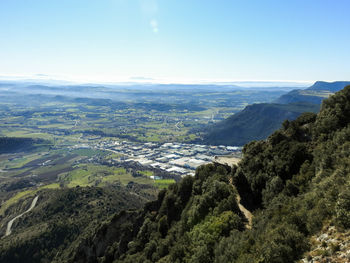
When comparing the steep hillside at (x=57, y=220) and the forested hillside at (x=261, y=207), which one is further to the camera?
the steep hillside at (x=57, y=220)

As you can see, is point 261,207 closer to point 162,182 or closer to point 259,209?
point 259,209

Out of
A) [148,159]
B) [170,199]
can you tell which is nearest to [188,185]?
[170,199]

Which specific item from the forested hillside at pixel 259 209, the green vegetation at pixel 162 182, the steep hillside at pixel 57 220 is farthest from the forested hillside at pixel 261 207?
the green vegetation at pixel 162 182

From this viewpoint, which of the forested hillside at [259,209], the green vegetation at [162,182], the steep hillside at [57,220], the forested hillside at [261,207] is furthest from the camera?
the green vegetation at [162,182]

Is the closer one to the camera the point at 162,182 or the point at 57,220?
the point at 57,220

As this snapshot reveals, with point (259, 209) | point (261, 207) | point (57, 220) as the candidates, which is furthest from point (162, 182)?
point (259, 209)

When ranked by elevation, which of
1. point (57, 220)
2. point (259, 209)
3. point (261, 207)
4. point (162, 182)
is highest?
point (259, 209)

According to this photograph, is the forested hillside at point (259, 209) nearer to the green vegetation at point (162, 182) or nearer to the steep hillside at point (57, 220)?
the steep hillside at point (57, 220)

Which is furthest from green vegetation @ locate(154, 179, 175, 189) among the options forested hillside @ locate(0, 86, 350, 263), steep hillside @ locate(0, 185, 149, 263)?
forested hillside @ locate(0, 86, 350, 263)

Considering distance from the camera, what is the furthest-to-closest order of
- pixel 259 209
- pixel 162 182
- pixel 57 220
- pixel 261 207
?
pixel 162 182 → pixel 57 220 → pixel 261 207 → pixel 259 209
